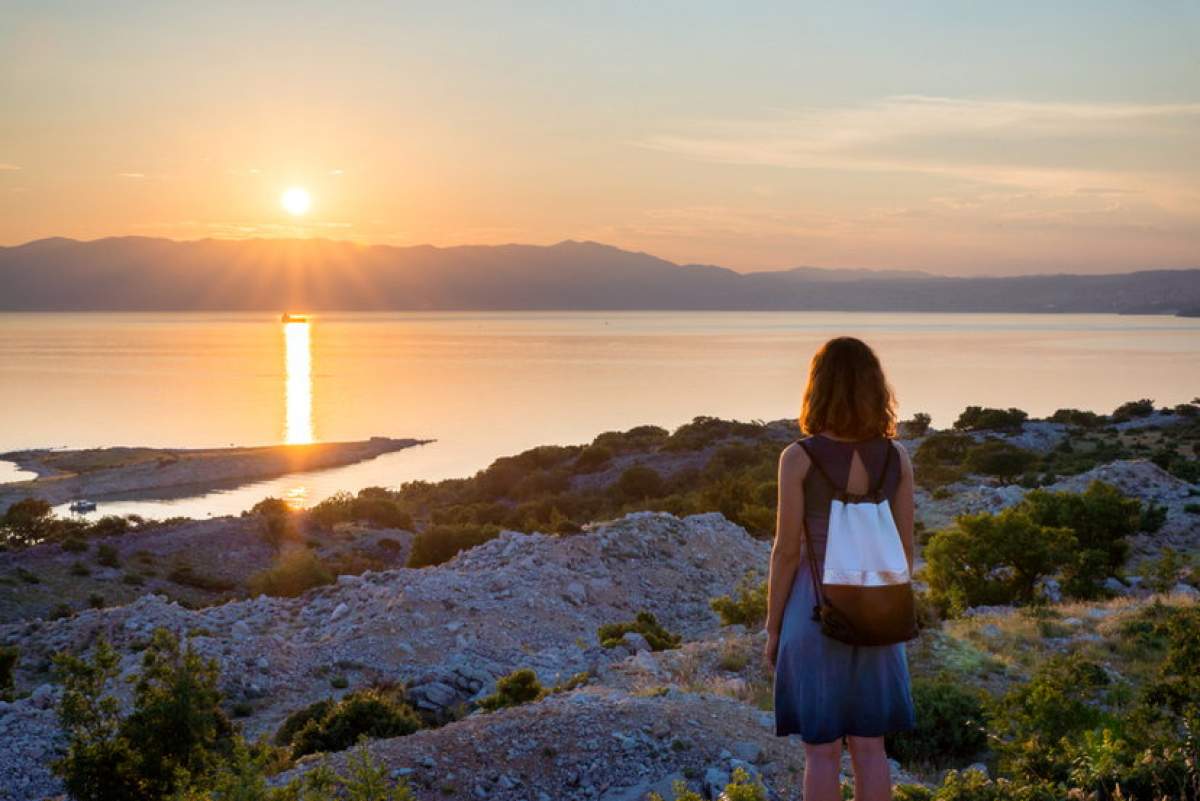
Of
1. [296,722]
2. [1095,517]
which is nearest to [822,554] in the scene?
[296,722]

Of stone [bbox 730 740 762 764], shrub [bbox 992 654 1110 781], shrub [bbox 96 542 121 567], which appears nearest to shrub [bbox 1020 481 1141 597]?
shrub [bbox 992 654 1110 781]

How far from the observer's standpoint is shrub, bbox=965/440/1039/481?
33.8 m

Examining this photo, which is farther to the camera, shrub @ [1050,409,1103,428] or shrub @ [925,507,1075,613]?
shrub @ [1050,409,1103,428]

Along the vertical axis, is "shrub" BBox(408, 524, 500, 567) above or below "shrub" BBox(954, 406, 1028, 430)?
below

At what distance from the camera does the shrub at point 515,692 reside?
973 cm

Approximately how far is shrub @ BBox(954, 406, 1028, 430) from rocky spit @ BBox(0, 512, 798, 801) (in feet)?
93.4

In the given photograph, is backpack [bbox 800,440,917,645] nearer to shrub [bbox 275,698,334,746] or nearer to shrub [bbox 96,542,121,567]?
shrub [bbox 275,698,334,746]

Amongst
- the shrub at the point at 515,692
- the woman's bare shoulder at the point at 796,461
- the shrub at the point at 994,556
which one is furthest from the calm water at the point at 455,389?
the woman's bare shoulder at the point at 796,461

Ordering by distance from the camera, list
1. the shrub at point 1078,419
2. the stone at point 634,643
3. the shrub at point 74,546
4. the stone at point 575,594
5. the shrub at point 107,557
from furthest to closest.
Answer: the shrub at point 1078,419
the shrub at point 74,546
the shrub at point 107,557
the stone at point 575,594
the stone at point 634,643

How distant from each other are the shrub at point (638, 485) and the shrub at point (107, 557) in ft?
55.0

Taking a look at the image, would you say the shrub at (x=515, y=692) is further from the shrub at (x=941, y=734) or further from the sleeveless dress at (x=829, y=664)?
the sleeveless dress at (x=829, y=664)

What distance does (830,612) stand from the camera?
13.1ft

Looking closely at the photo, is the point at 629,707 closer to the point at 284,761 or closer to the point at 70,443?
the point at 284,761

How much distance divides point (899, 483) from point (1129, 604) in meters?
11.8
